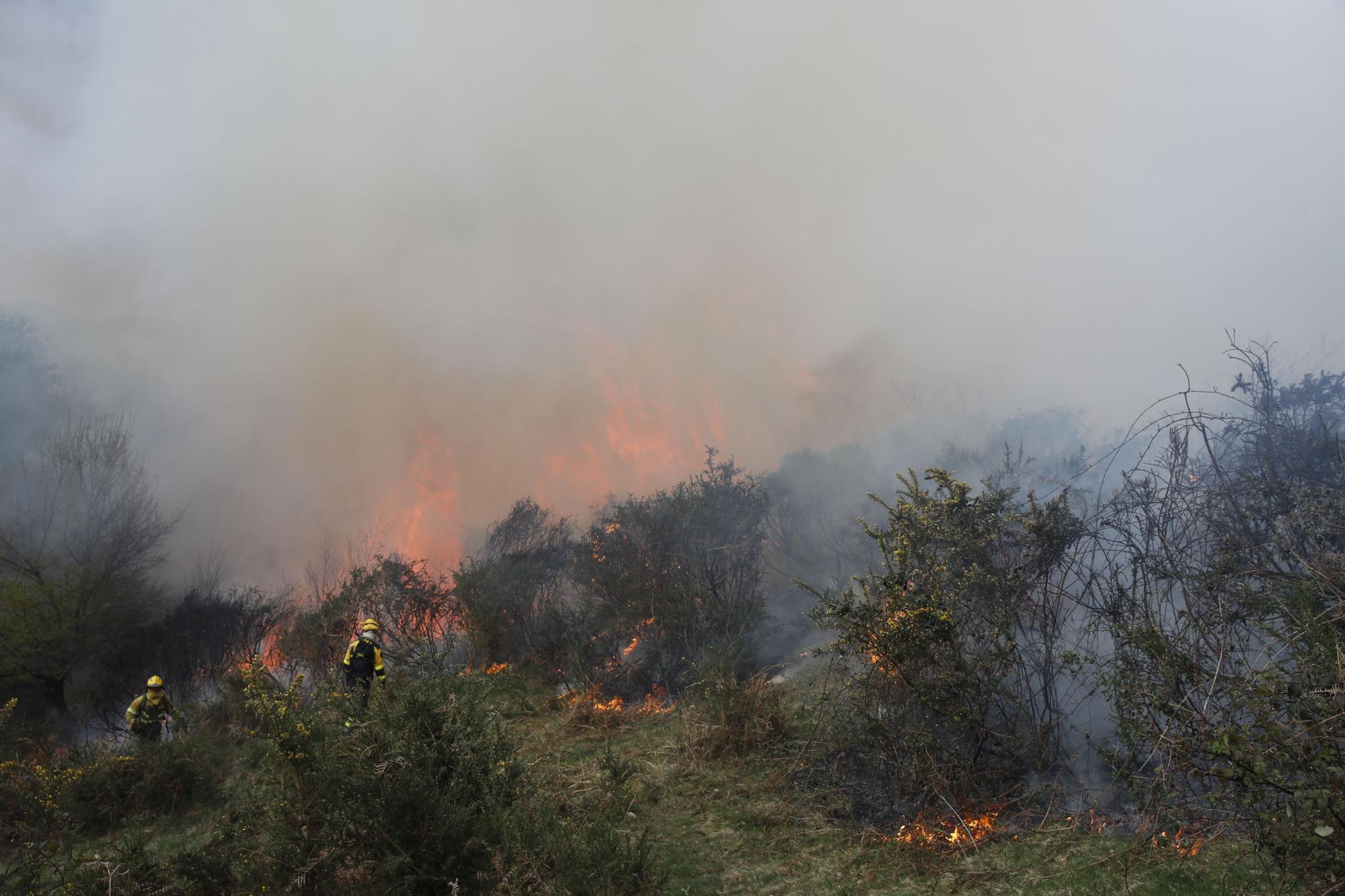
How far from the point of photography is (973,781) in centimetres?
617

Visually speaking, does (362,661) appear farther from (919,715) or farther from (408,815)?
(919,715)

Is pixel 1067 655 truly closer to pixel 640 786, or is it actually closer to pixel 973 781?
pixel 973 781

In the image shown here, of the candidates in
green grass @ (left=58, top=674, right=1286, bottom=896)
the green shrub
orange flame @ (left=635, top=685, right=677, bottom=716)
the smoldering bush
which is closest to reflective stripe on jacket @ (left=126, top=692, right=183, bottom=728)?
the green shrub

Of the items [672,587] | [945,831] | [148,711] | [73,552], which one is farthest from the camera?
[73,552]

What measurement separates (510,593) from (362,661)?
544 centimetres

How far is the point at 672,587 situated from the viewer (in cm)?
1261

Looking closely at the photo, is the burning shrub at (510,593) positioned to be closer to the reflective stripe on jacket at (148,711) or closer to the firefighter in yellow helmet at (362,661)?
the firefighter in yellow helmet at (362,661)

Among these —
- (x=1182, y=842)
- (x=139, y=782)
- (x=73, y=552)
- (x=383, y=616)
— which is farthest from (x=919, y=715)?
(x=73, y=552)

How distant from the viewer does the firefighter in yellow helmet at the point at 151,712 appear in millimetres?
10203

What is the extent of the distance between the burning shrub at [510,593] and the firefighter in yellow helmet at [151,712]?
17.1ft

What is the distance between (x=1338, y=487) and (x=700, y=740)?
6.82 m

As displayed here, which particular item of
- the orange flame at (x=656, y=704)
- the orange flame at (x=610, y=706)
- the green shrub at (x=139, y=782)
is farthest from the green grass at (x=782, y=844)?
the orange flame at (x=656, y=704)

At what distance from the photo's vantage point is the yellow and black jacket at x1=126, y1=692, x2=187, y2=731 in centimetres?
1020

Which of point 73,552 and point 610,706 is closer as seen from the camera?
point 610,706
